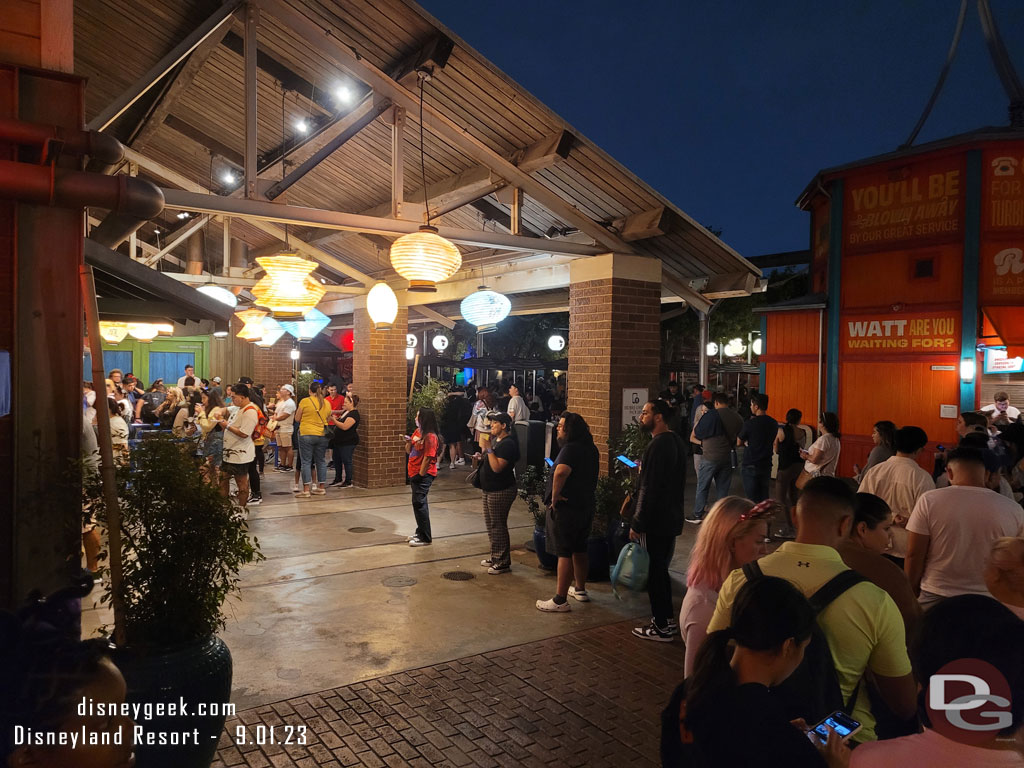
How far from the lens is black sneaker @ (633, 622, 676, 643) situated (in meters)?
5.54

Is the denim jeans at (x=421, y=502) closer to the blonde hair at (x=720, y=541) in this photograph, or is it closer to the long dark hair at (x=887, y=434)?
the long dark hair at (x=887, y=434)

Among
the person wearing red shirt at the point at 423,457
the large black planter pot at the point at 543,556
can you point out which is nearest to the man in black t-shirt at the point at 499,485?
the large black planter pot at the point at 543,556

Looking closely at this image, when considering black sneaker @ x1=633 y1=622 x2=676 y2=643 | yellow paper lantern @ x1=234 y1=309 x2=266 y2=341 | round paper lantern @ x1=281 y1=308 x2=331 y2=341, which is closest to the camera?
black sneaker @ x1=633 y1=622 x2=676 y2=643

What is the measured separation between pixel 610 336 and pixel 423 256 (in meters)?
2.76

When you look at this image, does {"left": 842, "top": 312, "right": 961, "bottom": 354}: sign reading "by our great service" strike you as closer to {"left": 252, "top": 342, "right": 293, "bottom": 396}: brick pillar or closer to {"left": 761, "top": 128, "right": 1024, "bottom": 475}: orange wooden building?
{"left": 761, "top": 128, "right": 1024, "bottom": 475}: orange wooden building

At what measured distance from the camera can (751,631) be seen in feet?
6.03

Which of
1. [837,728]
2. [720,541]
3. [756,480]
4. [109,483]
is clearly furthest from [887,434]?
[109,483]

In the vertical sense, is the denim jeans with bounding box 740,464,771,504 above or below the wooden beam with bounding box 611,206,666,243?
below

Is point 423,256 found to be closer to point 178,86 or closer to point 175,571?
point 175,571

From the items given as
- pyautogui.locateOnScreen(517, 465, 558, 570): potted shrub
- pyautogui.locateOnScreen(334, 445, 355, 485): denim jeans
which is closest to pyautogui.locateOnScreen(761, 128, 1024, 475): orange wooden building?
pyautogui.locateOnScreen(517, 465, 558, 570): potted shrub

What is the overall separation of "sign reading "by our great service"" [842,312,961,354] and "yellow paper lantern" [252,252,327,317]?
9.35m

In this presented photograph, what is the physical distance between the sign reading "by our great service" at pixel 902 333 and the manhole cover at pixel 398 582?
29.7ft

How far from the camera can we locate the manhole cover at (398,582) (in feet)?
22.4

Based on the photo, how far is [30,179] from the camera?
3.23 metres
